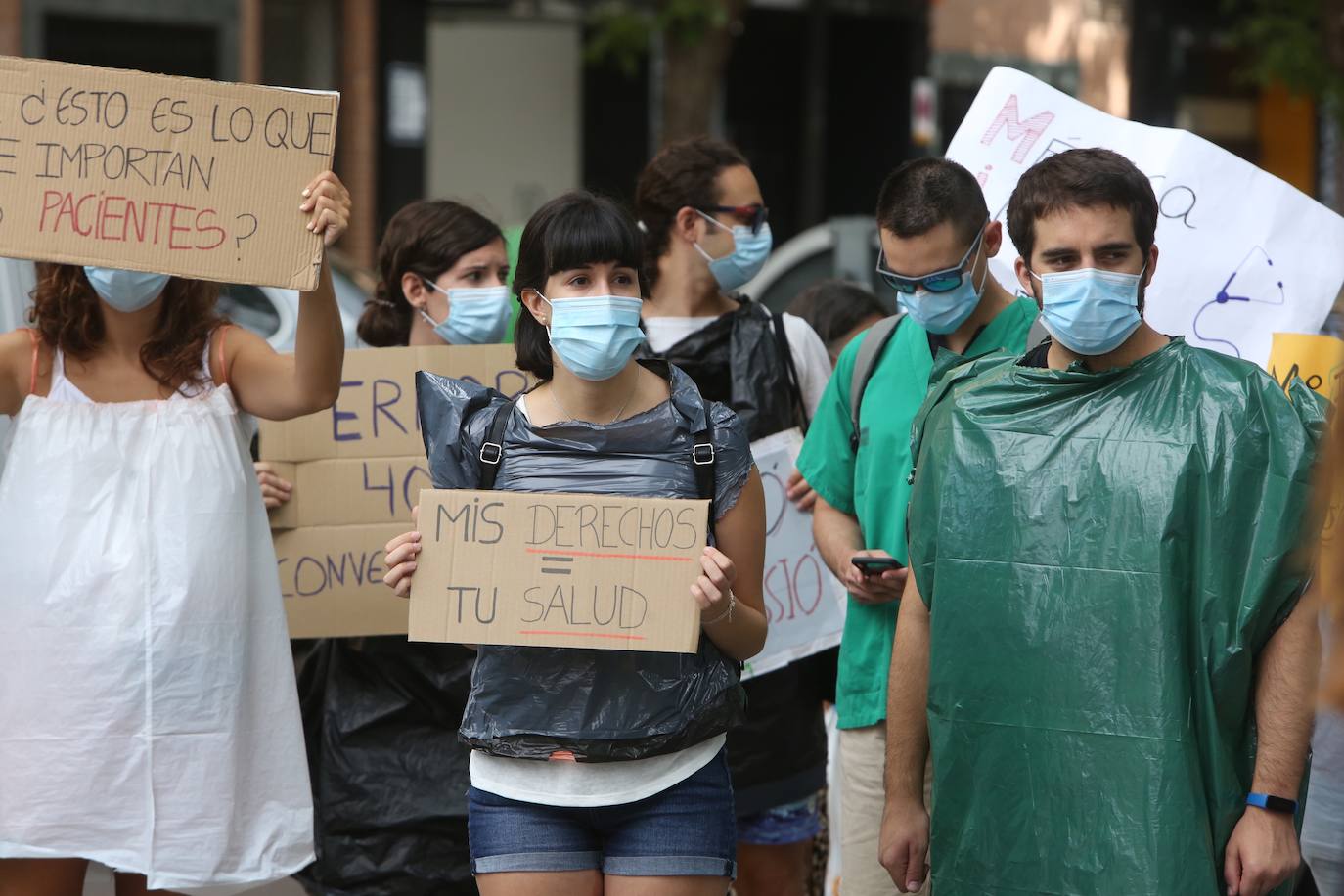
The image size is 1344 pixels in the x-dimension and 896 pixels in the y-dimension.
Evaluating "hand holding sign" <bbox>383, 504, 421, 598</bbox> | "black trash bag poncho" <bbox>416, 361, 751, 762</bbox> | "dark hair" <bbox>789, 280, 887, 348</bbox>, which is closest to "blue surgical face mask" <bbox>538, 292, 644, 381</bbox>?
"black trash bag poncho" <bbox>416, 361, 751, 762</bbox>

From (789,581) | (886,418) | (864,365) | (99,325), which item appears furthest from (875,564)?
(99,325)

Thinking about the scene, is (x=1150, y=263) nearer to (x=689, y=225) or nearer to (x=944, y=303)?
(x=944, y=303)

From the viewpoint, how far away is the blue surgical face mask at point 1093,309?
304cm

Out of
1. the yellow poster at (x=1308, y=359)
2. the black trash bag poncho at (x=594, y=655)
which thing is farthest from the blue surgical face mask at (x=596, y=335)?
the yellow poster at (x=1308, y=359)

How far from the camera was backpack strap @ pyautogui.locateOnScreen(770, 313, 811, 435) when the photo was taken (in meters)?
4.54

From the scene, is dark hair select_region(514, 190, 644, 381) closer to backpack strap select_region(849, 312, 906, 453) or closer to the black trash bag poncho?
the black trash bag poncho

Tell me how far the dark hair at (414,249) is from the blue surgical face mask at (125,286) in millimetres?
929

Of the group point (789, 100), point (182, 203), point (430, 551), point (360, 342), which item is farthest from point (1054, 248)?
point (789, 100)

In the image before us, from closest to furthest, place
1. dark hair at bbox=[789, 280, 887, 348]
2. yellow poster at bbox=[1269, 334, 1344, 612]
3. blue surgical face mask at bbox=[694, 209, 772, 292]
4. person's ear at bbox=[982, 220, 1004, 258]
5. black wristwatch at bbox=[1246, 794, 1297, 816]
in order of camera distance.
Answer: black wristwatch at bbox=[1246, 794, 1297, 816] < person's ear at bbox=[982, 220, 1004, 258] < yellow poster at bbox=[1269, 334, 1344, 612] < blue surgical face mask at bbox=[694, 209, 772, 292] < dark hair at bbox=[789, 280, 887, 348]

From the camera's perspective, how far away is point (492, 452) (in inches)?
127

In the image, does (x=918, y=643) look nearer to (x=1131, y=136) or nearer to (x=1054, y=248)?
(x=1054, y=248)

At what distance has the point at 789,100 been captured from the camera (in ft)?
56.4

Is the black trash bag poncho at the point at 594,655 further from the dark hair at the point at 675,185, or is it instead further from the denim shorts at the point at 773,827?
the dark hair at the point at 675,185

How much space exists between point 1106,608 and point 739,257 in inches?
74.5
